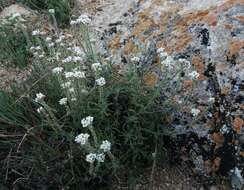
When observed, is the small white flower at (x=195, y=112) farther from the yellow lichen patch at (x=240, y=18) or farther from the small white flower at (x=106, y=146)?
the yellow lichen patch at (x=240, y=18)

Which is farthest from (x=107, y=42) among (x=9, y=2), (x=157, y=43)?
(x=9, y=2)

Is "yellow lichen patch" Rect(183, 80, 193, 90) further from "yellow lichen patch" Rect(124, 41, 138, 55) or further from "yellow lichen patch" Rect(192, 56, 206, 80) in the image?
"yellow lichen patch" Rect(124, 41, 138, 55)

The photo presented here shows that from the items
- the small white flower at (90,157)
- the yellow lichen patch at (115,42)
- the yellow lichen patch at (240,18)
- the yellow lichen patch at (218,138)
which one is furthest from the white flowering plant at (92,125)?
the yellow lichen patch at (240,18)

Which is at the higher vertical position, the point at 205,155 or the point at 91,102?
the point at 91,102

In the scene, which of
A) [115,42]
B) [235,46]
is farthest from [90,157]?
[115,42]

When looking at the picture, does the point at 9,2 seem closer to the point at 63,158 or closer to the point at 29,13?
the point at 29,13

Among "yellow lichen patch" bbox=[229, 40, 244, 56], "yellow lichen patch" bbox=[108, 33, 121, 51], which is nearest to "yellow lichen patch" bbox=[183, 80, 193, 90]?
"yellow lichen patch" bbox=[229, 40, 244, 56]

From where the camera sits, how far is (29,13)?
16.4 feet

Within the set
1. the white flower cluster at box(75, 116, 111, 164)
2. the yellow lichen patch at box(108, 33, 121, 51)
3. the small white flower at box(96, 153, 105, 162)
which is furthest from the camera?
the yellow lichen patch at box(108, 33, 121, 51)

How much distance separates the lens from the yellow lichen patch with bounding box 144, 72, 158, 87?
346cm

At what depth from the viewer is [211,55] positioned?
10.8 feet

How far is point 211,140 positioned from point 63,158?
994 millimetres

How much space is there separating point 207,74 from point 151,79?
1.44ft

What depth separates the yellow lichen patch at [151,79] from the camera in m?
3.46
